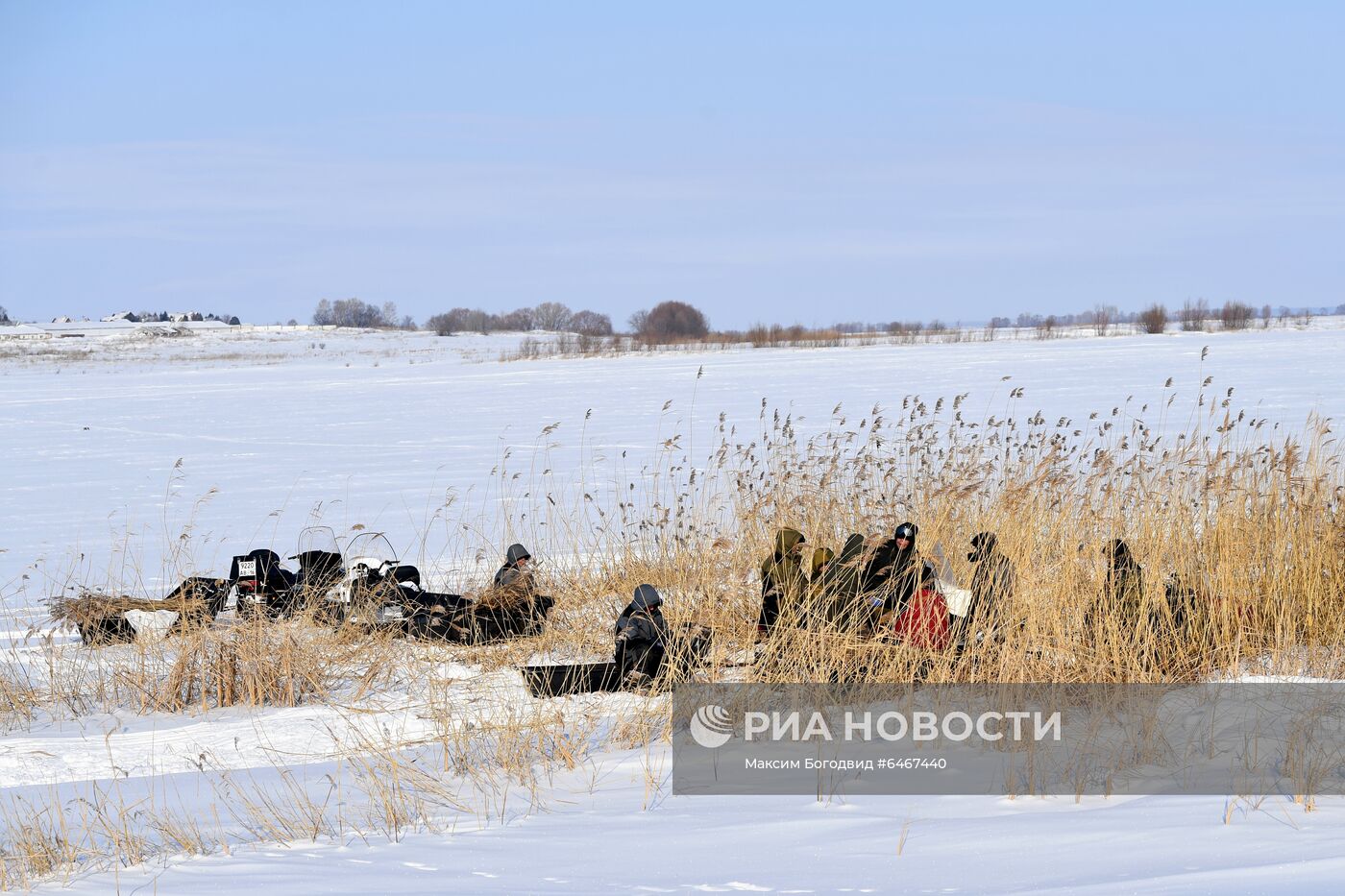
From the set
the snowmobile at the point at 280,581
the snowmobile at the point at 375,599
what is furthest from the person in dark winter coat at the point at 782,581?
the snowmobile at the point at 280,581

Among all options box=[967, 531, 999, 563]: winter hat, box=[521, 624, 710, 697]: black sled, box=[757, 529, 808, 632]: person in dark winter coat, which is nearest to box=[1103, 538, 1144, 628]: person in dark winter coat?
box=[967, 531, 999, 563]: winter hat

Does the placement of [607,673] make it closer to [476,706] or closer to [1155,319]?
[476,706]

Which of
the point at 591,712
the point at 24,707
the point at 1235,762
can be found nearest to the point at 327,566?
the point at 24,707

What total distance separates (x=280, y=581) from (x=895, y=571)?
3.41 meters

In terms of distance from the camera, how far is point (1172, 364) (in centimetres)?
2894

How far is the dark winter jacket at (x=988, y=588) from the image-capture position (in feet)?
16.5

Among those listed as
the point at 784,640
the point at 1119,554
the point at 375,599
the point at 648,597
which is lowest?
the point at 375,599

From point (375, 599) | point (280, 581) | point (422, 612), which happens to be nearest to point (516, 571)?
point (422, 612)

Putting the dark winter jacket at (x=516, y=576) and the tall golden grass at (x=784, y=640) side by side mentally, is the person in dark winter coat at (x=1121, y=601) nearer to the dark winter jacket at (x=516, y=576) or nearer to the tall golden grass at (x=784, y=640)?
the tall golden grass at (x=784, y=640)

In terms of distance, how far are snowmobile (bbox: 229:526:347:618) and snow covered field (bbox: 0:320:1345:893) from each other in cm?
50

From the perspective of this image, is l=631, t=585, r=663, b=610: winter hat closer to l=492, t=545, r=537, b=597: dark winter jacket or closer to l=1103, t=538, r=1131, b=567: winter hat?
l=492, t=545, r=537, b=597: dark winter jacket

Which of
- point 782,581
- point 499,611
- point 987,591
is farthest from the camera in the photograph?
point 499,611

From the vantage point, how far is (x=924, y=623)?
5.00 meters

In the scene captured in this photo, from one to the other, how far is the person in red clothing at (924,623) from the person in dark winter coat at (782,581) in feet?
1.48
